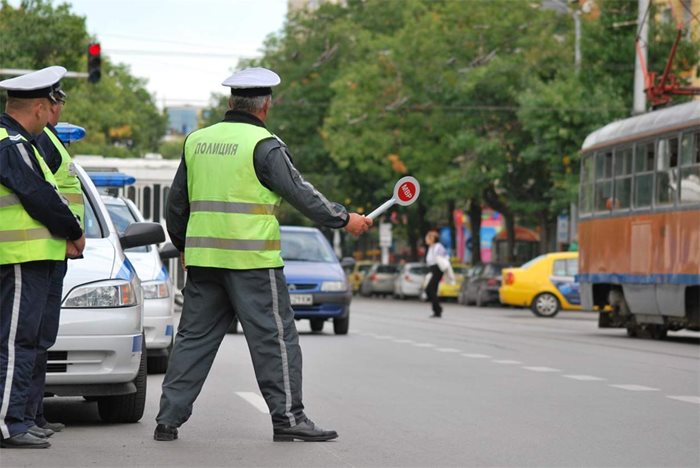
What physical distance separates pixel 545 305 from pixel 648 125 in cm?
1562

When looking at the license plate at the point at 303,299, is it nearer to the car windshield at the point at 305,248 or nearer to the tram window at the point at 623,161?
the car windshield at the point at 305,248

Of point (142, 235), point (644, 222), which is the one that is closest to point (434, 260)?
point (644, 222)

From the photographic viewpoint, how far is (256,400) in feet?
39.9

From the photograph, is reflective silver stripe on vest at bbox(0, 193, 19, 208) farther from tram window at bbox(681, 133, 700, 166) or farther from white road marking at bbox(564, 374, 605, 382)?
tram window at bbox(681, 133, 700, 166)

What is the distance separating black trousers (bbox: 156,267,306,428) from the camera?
881 cm

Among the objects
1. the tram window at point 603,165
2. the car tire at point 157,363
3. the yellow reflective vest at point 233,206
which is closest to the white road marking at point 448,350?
the car tire at point 157,363

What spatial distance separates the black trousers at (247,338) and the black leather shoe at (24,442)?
2.26 ft

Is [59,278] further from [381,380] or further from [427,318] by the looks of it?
[427,318]

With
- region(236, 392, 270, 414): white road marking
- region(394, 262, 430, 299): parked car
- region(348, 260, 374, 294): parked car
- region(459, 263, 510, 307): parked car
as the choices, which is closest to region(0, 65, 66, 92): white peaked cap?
region(236, 392, 270, 414): white road marking

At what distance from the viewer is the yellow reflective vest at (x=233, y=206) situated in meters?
8.80

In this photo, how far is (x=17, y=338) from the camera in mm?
8383

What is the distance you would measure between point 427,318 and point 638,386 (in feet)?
66.1

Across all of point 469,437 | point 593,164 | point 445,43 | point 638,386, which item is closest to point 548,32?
point 445,43

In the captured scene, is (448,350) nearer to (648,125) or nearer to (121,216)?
(121,216)
